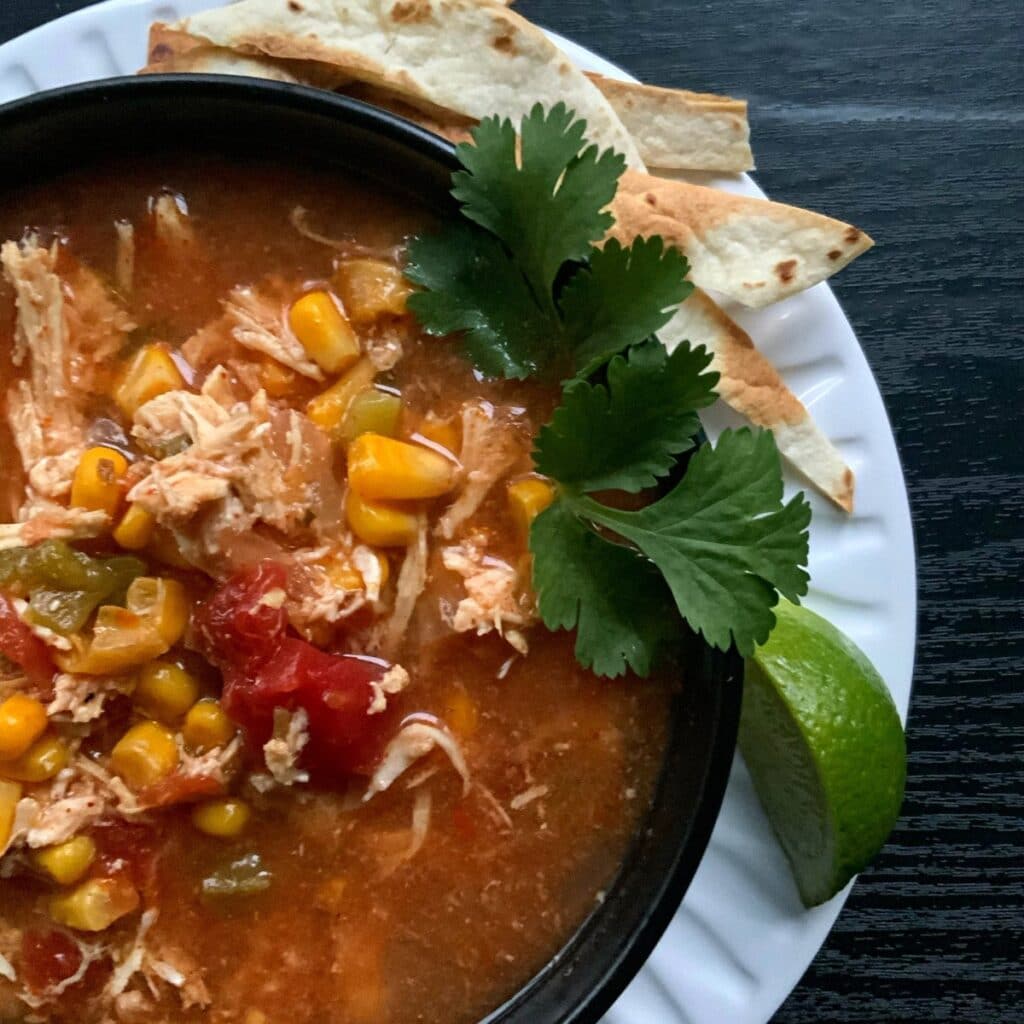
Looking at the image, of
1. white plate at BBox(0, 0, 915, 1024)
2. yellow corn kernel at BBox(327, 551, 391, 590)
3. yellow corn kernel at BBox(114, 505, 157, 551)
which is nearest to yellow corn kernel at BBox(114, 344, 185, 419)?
yellow corn kernel at BBox(114, 505, 157, 551)

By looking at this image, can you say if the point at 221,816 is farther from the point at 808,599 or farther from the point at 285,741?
the point at 808,599

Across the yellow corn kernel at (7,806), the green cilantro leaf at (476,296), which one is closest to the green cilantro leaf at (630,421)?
the green cilantro leaf at (476,296)

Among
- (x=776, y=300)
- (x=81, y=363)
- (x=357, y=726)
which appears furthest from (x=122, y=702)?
(x=776, y=300)

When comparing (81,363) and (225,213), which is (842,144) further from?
(81,363)

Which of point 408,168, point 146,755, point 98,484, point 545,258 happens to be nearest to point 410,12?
point 408,168

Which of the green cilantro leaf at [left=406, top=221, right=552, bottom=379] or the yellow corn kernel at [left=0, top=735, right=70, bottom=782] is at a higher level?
the green cilantro leaf at [left=406, top=221, right=552, bottom=379]

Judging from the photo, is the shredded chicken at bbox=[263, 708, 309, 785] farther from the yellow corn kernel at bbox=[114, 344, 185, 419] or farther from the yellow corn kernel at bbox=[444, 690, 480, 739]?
the yellow corn kernel at bbox=[114, 344, 185, 419]
